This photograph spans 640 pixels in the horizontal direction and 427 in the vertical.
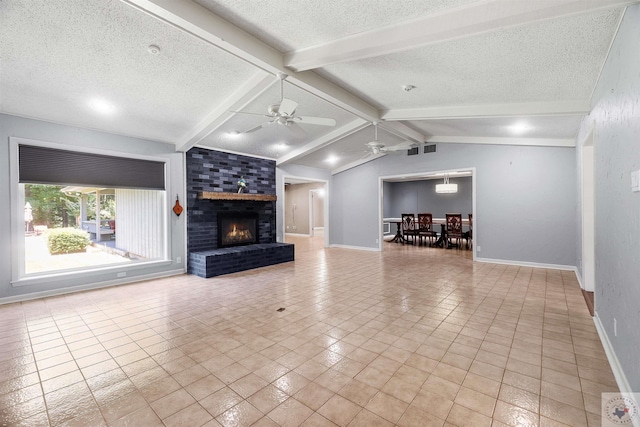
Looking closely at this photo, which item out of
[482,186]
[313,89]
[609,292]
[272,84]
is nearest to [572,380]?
[609,292]

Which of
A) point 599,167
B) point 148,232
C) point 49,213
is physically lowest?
point 148,232

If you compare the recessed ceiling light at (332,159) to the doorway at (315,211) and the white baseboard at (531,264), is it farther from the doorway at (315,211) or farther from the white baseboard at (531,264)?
the doorway at (315,211)

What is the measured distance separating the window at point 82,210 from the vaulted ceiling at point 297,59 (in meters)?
0.59

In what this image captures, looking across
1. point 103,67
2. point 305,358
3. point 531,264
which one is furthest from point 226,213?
point 531,264

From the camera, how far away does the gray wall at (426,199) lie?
10.9 metres

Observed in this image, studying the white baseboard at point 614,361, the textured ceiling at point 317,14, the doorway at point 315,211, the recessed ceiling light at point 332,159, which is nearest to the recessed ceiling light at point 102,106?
the textured ceiling at point 317,14

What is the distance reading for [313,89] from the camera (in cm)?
351

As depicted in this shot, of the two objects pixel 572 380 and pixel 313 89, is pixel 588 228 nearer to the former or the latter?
pixel 572 380

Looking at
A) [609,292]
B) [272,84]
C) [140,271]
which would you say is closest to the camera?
[609,292]

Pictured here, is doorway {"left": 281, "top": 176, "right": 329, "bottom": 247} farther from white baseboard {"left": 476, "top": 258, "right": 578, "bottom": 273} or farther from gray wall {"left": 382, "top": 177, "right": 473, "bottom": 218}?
white baseboard {"left": 476, "top": 258, "right": 578, "bottom": 273}

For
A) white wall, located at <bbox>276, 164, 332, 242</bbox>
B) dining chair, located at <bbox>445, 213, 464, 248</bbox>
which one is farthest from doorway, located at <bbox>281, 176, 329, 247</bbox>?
dining chair, located at <bbox>445, 213, 464, 248</bbox>

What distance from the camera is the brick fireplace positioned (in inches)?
218

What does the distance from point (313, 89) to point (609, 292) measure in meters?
3.46

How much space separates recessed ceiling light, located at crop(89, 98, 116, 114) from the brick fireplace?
174 centimetres
